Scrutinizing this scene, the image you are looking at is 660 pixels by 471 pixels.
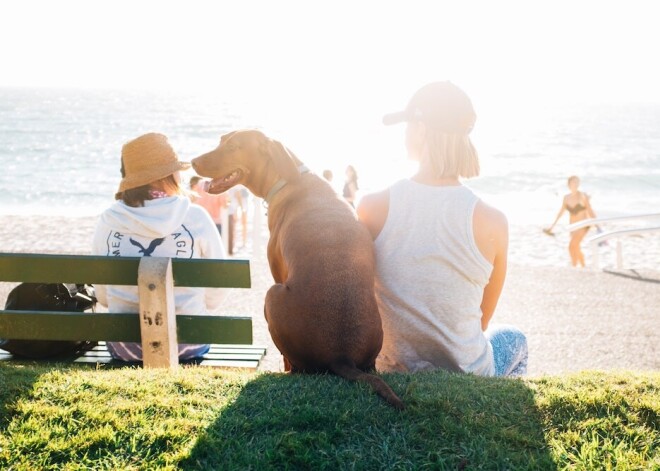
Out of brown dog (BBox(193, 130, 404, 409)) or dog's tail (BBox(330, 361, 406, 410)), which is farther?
brown dog (BBox(193, 130, 404, 409))

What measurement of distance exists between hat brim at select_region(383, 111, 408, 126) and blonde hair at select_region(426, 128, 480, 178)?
0.17 metres

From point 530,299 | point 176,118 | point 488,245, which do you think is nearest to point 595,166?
point 530,299

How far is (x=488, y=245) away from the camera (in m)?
3.39

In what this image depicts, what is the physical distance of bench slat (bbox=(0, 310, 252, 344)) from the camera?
3.79 m

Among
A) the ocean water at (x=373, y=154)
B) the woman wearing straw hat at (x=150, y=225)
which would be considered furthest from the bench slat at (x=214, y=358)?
the ocean water at (x=373, y=154)

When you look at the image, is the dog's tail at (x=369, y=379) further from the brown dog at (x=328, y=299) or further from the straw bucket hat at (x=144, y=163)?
the straw bucket hat at (x=144, y=163)

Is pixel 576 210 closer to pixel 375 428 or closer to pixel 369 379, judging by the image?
pixel 369 379

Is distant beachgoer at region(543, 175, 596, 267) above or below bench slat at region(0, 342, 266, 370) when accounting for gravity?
below

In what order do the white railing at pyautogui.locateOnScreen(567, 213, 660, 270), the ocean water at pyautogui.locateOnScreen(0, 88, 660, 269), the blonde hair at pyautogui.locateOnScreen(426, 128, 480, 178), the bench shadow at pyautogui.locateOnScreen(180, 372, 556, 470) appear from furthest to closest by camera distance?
1. the ocean water at pyautogui.locateOnScreen(0, 88, 660, 269)
2. the white railing at pyautogui.locateOnScreen(567, 213, 660, 270)
3. the blonde hair at pyautogui.locateOnScreen(426, 128, 480, 178)
4. the bench shadow at pyautogui.locateOnScreen(180, 372, 556, 470)

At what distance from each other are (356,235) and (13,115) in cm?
9206

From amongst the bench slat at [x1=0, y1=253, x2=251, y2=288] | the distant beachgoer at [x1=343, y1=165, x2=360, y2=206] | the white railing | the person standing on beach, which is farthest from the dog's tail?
the distant beachgoer at [x1=343, y1=165, x2=360, y2=206]

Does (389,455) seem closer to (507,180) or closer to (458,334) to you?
(458,334)

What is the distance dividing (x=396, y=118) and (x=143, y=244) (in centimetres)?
168

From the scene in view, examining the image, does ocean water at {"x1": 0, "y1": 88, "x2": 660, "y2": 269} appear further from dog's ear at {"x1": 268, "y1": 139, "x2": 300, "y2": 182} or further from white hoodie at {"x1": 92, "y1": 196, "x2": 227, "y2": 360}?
white hoodie at {"x1": 92, "y1": 196, "x2": 227, "y2": 360}
